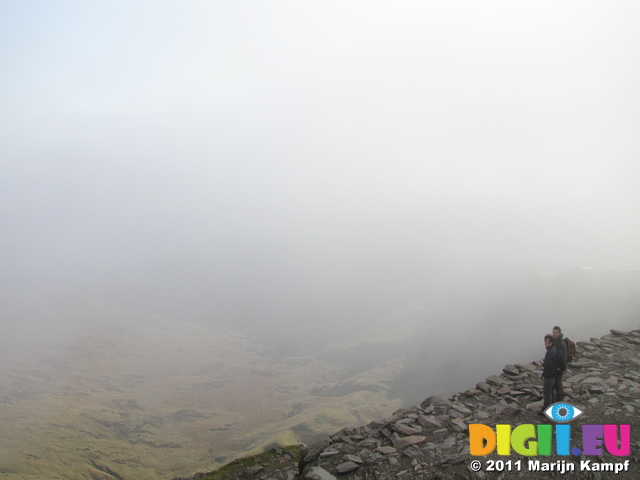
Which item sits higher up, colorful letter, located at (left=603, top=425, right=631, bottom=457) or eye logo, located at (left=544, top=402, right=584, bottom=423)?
eye logo, located at (left=544, top=402, right=584, bottom=423)

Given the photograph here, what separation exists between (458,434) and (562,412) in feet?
15.5

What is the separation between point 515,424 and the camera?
16.5 meters

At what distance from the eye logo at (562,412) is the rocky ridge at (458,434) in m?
0.28

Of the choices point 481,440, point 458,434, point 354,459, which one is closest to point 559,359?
point 481,440

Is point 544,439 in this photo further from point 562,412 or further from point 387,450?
point 387,450

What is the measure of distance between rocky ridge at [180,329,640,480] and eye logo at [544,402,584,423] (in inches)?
11.1

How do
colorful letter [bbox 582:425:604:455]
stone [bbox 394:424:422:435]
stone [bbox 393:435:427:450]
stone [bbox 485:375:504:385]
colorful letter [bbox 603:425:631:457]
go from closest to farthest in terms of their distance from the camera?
colorful letter [bbox 603:425:631:457] → colorful letter [bbox 582:425:604:455] → stone [bbox 393:435:427:450] → stone [bbox 394:424:422:435] → stone [bbox 485:375:504:385]

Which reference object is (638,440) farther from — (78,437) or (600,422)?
(78,437)

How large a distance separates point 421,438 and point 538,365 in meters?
11.9

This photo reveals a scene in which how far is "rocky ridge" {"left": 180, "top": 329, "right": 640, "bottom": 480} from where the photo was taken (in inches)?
560

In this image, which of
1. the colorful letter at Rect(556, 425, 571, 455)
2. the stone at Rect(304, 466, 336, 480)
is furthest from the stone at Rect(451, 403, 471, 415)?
the stone at Rect(304, 466, 336, 480)

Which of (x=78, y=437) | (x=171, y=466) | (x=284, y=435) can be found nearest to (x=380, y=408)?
(x=284, y=435)

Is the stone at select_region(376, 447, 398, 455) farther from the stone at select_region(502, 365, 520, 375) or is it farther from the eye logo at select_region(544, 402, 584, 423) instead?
the stone at select_region(502, 365, 520, 375)

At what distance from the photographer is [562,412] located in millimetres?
16562
